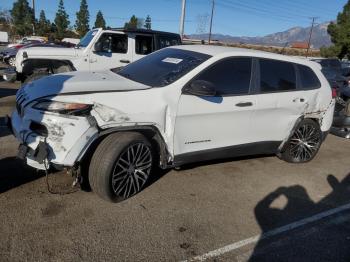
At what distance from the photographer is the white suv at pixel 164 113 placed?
12.2 feet

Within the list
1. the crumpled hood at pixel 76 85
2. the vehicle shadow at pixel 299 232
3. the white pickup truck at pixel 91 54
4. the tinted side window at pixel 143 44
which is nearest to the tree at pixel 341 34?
the white pickup truck at pixel 91 54

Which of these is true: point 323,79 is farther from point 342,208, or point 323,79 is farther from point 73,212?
point 73,212

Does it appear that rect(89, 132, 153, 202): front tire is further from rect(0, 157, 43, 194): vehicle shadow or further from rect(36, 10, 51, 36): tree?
rect(36, 10, 51, 36): tree

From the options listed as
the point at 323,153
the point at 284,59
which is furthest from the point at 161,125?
the point at 323,153

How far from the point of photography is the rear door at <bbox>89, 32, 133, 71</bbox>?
381 inches

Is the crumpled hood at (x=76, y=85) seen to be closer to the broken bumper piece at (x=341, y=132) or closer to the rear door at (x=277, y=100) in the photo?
the rear door at (x=277, y=100)

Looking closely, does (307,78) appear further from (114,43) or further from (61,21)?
(61,21)

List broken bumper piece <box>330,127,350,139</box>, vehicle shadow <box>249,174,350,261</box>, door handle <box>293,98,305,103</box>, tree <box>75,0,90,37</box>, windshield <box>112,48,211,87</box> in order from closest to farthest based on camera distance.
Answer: vehicle shadow <box>249,174,350,261</box> < windshield <box>112,48,211,87</box> < door handle <box>293,98,305,103</box> < broken bumper piece <box>330,127,350,139</box> < tree <box>75,0,90,37</box>

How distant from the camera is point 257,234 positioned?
148 inches

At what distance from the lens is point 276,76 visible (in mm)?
5270

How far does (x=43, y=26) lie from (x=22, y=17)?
15.4 feet

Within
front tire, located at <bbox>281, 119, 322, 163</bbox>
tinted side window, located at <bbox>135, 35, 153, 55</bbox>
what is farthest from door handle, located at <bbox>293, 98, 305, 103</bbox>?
tinted side window, located at <bbox>135, 35, 153, 55</bbox>

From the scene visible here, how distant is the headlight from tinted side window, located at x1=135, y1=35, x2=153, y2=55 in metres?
6.68

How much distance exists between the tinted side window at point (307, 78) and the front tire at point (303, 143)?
0.54m
